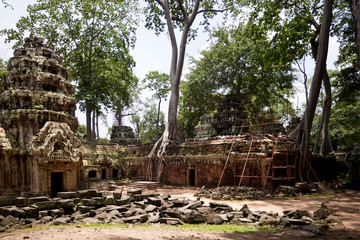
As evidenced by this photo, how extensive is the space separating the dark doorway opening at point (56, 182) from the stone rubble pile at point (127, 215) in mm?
3417

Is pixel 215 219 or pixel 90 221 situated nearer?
pixel 90 221

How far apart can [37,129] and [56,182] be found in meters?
2.76

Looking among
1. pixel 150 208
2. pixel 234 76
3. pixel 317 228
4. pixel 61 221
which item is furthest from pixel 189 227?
pixel 234 76

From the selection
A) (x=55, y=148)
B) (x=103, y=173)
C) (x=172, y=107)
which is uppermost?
(x=172, y=107)

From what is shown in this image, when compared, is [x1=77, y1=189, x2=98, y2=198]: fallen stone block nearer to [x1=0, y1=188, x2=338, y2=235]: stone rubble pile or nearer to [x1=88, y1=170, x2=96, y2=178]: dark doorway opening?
[x1=0, y1=188, x2=338, y2=235]: stone rubble pile

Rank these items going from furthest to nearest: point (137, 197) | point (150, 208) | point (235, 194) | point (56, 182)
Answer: point (235, 194), point (56, 182), point (137, 197), point (150, 208)

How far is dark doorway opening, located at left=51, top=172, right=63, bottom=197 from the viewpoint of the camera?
1360cm

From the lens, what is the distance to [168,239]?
20.8 feet

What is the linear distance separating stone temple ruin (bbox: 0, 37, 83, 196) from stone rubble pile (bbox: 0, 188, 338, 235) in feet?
9.54

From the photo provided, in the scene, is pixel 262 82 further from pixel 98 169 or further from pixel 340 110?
pixel 98 169

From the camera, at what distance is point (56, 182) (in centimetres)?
1375

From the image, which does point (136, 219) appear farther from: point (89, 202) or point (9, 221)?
point (9, 221)

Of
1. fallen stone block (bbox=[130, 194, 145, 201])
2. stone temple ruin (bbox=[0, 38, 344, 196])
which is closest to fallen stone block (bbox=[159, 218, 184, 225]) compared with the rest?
fallen stone block (bbox=[130, 194, 145, 201])

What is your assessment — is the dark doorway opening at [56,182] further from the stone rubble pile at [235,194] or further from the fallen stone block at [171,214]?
the stone rubble pile at [235,194]
